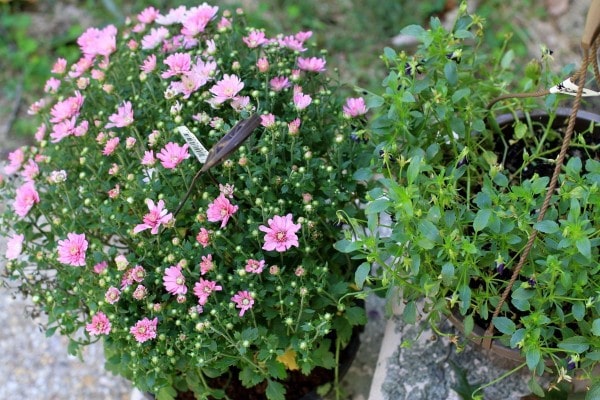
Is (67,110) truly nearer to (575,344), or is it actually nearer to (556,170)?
(556,170)

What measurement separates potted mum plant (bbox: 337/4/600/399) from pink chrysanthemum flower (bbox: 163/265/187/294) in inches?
11.7

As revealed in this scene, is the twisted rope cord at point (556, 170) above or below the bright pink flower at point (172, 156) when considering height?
below

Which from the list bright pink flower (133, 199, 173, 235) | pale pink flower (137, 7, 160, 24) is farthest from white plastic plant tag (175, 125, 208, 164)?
pale pink flower (137, 7, 160, 24)

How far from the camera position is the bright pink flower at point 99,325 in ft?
4.46

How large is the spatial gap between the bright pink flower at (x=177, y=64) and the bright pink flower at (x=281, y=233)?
377mm

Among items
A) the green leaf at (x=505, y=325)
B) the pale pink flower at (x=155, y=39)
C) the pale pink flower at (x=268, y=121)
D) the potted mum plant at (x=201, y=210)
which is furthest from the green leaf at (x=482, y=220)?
the pale pink flower at (x=155, y=39)

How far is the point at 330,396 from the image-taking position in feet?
5.49

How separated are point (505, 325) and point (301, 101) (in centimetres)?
56

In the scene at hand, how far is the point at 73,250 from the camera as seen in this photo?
4.59 feet

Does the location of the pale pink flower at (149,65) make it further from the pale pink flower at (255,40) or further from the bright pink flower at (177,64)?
the pale pink flower at (255,40)

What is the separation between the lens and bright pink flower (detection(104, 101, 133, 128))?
1.45 m

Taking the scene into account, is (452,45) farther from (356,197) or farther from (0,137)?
(0,137)

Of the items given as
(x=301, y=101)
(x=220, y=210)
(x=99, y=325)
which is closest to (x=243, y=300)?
(x=220, y=210)

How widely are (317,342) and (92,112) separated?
0.71 meters
